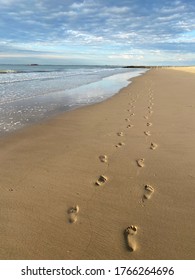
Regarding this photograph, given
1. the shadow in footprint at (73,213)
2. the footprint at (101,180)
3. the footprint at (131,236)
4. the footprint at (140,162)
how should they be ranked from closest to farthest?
1. the footprint at (131,236)
2. the shadow in footprint at (73,213)
3. the footprint at (101,180)
4. the footprint at (140,162)

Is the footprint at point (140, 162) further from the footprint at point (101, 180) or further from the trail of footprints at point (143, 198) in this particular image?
the footprint at point (101, 180)

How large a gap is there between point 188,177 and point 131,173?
36.6 inches

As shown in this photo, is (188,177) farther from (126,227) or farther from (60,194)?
(60,194)

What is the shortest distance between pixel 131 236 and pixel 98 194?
40.4 inches

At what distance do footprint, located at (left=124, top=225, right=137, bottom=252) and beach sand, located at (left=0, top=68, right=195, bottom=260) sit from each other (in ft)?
0.04

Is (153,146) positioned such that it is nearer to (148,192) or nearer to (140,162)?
(140,162)

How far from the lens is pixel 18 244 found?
302 cm

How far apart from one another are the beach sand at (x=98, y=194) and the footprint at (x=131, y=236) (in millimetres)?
11

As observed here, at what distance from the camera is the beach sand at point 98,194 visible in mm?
3010

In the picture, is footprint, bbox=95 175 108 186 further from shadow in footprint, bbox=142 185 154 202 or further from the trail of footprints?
shadow in footprint, bbox=142 185 154 202

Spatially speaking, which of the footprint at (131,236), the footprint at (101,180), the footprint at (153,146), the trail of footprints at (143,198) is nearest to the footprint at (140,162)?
the trail of footprints at (143,198)

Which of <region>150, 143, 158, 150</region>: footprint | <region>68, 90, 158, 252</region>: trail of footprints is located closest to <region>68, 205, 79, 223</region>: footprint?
<region>68, 90, 158, 252</region>: trail of footprints

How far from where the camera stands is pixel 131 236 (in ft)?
10.3
